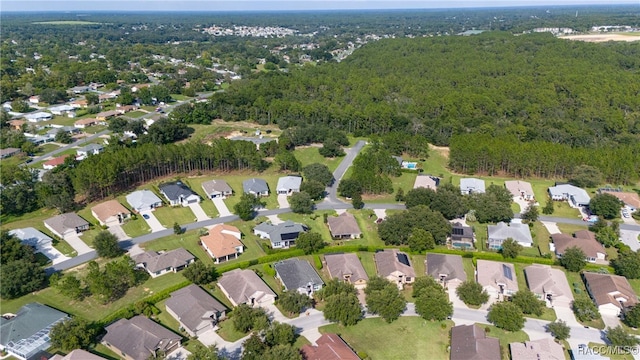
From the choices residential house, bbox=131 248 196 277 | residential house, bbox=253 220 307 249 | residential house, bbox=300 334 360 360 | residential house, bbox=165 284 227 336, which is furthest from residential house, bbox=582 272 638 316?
residential house, bbox=131 248 196 277

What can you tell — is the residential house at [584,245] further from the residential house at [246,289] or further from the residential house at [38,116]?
the residential house at [38,116]

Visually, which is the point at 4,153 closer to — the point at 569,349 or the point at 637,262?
the point at 569,349

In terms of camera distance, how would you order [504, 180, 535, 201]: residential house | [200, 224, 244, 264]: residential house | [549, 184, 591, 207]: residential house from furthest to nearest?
[504, 180, 535, 201]: residential house
[549, 184, 591, 207]: residential house
[200, 224, 244, 264]: residential house

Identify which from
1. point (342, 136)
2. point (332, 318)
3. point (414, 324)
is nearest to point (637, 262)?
point (414, 324)

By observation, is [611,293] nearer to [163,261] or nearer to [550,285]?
[550,285]

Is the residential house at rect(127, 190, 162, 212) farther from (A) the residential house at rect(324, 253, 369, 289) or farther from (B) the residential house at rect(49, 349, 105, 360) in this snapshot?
(B) the residential house at rect(49, 349, 105, 360)

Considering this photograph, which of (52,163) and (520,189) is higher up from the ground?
(52,163)

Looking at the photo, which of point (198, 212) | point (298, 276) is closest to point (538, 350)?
point (298, 276)
